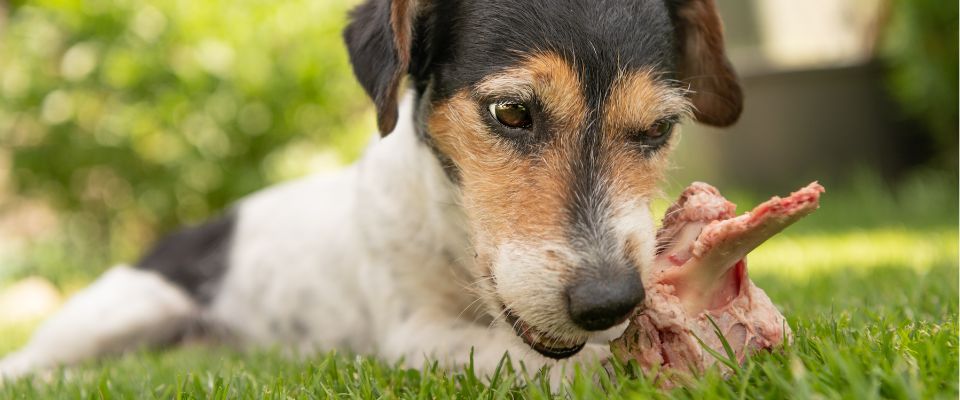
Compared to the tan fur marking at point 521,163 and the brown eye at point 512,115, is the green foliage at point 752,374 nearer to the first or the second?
the tan fur marking at point 521,163

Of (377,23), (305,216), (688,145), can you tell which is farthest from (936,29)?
(377,23)

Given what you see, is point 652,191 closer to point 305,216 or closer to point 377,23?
point 377,23

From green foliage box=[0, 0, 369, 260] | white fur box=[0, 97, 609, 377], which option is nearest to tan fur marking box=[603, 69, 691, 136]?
white fur box=[0, 97, 609, 377]

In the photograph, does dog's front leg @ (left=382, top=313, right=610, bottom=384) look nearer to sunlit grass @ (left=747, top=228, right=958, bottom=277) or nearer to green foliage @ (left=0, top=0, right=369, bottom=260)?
sunlit grass @ (left=747, top=228, right=958, bottom=277)

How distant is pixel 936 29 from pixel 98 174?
7.75 metres

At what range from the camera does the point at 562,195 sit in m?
2.61

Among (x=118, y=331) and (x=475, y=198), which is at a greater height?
(x=475, y=198)

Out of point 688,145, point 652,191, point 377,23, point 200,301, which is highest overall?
point 377,23

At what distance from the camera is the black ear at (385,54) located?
298cm

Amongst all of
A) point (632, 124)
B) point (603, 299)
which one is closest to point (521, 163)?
point (632, 124)

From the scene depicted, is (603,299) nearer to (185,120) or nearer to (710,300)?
(710,300)

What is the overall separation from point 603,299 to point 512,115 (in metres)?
0.77

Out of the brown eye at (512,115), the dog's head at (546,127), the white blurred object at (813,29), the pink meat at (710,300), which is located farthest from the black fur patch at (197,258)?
the white blurred object at (813,29)

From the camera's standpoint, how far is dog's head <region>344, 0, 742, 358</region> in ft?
7.97
